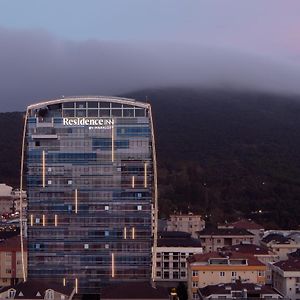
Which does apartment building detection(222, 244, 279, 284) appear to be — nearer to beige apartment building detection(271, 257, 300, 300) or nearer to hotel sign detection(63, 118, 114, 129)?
beige apartment building detection(271, 257, 300, 300)

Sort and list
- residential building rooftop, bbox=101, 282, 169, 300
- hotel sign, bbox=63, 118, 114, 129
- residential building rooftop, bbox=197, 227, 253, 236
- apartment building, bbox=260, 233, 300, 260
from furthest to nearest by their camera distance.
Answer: residential building rooftop, bbox=197, 227, 253, 236, apartment building, bbox=260, 233, 300, 260, hotel sign, bbox=63, 118, 114, 129, residential building rooftop, bbox=101, 282, 169, 300

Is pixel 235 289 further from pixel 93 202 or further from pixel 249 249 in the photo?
pixel 249 249

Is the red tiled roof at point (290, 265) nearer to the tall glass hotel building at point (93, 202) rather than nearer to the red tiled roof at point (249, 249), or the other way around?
the red tiled roof at point (249, 249)

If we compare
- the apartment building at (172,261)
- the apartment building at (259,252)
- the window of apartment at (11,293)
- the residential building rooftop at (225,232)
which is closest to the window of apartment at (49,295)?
the window of apartment at (11,293)

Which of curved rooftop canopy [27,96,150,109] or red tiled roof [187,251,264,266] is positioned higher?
curved rooftop canopy [27,96,150,109]

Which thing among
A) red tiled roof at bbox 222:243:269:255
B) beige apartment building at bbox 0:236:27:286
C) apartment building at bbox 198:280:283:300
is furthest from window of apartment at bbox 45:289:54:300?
red tiled roof at bbox 222:243:269:255

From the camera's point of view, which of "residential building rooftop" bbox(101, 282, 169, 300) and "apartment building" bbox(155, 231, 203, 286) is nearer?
"residential building rooftop" bbox(101, 282, 169, 300)

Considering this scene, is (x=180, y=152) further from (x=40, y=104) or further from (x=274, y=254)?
(x=40, y=104)

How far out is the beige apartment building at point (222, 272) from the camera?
4381 centimetres

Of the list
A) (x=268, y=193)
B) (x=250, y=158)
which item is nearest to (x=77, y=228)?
(x=268, y=193)

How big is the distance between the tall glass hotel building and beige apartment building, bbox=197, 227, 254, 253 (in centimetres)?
1586

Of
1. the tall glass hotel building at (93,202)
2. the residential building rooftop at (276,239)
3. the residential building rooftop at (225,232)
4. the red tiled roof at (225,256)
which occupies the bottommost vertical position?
the residential building rooftop at (276,239)

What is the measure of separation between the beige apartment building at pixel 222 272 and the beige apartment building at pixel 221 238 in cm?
1415

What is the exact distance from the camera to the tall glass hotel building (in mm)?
43438
